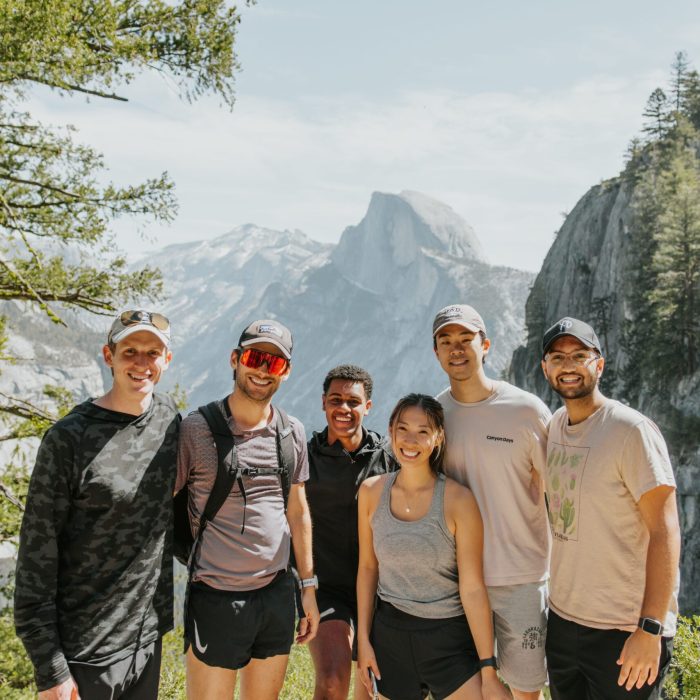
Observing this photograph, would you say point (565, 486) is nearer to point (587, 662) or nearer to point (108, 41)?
point (587, 662)

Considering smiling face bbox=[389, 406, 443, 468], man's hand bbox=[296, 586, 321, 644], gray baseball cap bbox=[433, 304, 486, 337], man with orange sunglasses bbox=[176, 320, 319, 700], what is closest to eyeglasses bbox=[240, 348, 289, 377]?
man with orange sunglasses bbox=[176, 320, 319, 700]

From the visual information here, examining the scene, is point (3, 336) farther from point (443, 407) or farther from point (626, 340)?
point (626, 340)

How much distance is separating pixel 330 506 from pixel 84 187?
18.3ft

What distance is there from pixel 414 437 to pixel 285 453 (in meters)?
0.83

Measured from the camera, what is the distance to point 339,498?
4816 millimetres

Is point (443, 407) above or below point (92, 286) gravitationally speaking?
below

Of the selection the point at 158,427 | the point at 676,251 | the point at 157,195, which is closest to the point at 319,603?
the point at 158,427

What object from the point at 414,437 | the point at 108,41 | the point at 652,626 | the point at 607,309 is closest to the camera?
the point at 652,626

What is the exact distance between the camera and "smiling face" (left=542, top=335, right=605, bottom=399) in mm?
3871

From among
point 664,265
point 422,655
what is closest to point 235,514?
point 422,655

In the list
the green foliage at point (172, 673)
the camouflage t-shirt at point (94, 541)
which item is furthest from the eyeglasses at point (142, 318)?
the green foliage at point (172, 673)

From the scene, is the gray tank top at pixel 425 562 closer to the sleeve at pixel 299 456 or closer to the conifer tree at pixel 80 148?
the sleeve at pixel 299 456

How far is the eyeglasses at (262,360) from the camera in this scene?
13.1ft

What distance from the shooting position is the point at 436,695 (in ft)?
12.5
